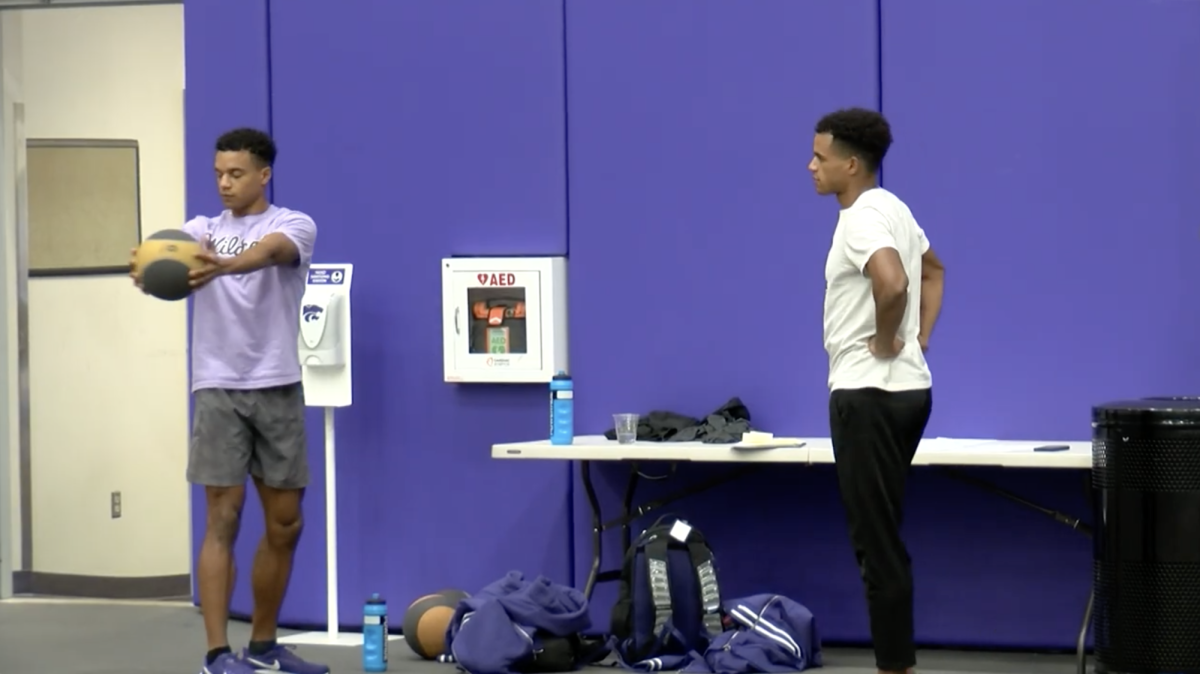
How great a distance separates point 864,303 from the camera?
13.4 ft

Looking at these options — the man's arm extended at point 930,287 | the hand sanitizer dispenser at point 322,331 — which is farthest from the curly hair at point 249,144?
the man's arm extended at point 930,287

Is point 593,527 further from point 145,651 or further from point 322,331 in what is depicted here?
point 145,651

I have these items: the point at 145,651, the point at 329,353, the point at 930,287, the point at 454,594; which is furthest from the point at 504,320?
the point at 930,287

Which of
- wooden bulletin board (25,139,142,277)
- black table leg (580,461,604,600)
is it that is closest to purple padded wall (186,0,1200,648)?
black table leg (580,461,604,600)

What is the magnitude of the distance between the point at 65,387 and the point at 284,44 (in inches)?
78.2

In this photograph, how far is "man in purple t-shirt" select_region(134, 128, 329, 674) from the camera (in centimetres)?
467

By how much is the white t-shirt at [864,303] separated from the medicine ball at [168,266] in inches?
71.6

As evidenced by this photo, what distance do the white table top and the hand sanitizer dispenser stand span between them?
688mm

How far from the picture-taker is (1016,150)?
5.38 metres

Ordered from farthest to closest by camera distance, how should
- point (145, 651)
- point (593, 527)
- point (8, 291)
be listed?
point (8, 291), point (593, 527), point (145, 651)

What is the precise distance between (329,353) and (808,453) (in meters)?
1.75

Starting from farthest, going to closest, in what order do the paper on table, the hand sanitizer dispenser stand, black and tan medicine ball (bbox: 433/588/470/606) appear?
the hand sanitizer dispenser stand, black and tan medicine ball (bbox: 433/588/470/606), the paper on table

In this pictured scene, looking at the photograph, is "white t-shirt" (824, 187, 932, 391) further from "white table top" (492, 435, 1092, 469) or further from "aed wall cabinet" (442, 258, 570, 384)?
"aed wall cabinet" (442, 258, 570, 384)

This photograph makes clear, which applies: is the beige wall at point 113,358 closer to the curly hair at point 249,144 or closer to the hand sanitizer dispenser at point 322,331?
the hand sanitizer dispenser at point 322,331
